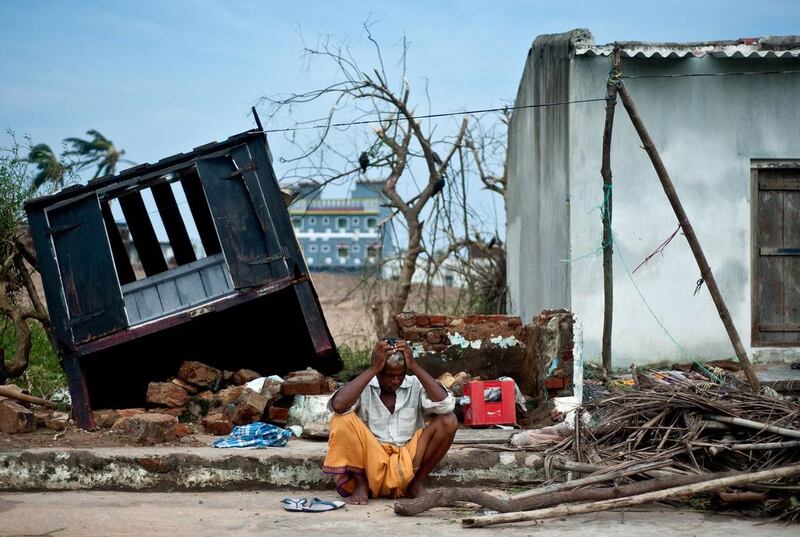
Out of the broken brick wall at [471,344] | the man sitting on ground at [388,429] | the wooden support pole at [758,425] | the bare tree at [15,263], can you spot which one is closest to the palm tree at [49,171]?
the bare tree at [15,263]

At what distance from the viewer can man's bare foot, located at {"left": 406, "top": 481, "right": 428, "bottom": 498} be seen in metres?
5.91

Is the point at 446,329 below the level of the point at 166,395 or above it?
above

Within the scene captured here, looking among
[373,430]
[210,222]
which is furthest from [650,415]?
[210,222]

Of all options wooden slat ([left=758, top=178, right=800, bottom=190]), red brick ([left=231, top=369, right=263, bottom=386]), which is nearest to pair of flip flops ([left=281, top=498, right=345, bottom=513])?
red brick ([left=231, top=369, right=263, bottom=386])

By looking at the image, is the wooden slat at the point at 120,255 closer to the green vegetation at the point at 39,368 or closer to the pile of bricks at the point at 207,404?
the green vegetation at the point at 39,368

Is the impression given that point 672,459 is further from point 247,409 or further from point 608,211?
point 247,409

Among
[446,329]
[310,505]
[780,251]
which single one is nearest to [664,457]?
[310,505]

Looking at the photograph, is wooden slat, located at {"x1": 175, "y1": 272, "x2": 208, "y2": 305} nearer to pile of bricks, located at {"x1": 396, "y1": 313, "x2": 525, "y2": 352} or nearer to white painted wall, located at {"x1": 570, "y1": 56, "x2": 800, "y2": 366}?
pile of bricks, located at {"x1": 396, "y1": 313, "x2": 525, "y2": 352}

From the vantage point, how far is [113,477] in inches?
255

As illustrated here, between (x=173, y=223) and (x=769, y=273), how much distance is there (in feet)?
21.5

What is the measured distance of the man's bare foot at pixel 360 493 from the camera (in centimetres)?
580

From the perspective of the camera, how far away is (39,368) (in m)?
12.0

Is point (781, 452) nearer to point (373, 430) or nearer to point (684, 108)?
point (373, 430)

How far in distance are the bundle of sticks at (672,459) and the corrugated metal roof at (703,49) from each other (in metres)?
4.05
